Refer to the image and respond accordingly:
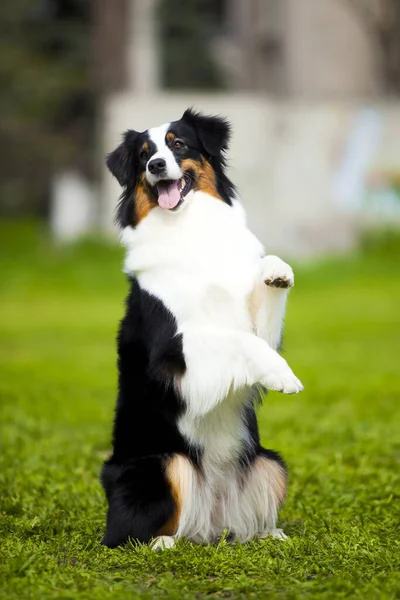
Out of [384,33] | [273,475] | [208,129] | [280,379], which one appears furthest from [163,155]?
[384,33]

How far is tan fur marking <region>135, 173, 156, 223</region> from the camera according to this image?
5164 millimetres

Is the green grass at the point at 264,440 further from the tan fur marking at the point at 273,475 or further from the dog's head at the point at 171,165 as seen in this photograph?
the dog's head at the point at 171,165

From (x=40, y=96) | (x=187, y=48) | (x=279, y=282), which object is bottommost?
(x=279, y=282)

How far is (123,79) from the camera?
24.5 meters

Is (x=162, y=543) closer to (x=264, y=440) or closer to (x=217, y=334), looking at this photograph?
(x=217, y=334)

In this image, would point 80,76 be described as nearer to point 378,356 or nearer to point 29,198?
point 29,198

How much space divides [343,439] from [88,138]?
2251 cm

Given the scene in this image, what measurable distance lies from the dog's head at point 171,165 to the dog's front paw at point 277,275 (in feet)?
1.87

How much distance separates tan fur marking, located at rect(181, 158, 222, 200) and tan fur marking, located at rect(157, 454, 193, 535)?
4.22ft

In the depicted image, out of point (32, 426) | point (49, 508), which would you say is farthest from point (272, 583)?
point (32, 426)

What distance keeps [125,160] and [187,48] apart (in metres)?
26.1

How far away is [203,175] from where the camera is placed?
5.29 m

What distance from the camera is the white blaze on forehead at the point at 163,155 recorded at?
507 cm

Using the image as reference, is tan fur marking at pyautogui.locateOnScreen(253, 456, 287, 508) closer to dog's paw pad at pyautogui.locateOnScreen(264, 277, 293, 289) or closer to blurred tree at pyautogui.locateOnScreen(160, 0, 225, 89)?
dog's paw pad at pyautogui.locateOnScreen(264, 277, 293, 289)
